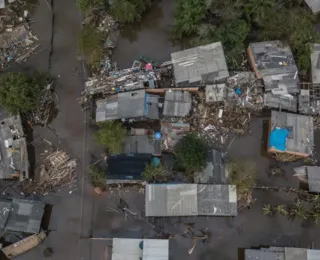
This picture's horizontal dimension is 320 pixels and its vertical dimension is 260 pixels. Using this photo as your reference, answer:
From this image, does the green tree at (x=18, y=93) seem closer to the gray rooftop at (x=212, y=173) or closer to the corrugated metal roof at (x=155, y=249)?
the corrugated metal roof at (x=155, y=249)

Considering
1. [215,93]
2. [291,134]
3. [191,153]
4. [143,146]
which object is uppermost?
[215,93]

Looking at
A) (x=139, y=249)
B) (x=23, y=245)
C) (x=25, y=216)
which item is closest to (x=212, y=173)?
(x=139, y=249)

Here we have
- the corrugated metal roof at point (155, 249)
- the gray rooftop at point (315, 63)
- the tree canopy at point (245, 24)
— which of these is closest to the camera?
the corrugated metal roof at point (155, 249)

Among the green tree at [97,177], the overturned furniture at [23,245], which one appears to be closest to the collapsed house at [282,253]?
the green tree at [97,177]

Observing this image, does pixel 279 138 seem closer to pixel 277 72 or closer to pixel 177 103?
pixel 277 72

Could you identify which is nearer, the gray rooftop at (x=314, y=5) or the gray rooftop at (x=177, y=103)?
the gray rooftop at (x=177, y=103)

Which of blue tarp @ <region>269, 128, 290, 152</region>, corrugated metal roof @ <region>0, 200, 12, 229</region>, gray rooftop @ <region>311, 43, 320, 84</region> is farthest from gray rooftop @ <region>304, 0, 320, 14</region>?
corrugated metal roof @ <region>0, 200, 12, 229</region>
